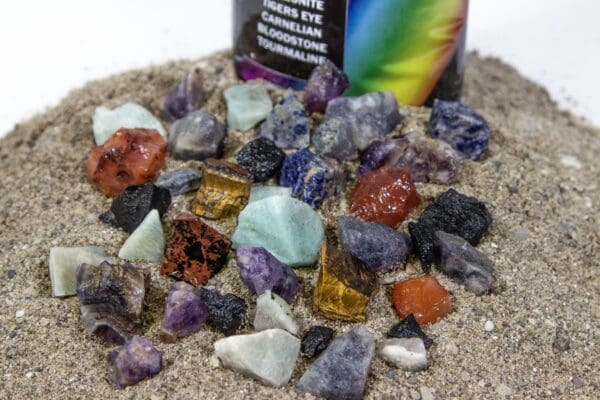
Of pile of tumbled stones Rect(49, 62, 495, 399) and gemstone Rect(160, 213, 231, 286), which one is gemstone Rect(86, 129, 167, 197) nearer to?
pile of tumbled stones Rect(49, 62, 495, 399)

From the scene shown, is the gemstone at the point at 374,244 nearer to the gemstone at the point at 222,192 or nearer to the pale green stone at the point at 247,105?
the gemstone at the point at 222,192

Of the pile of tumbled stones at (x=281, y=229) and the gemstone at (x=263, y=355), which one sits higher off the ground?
the pile of tumbled stones at (x=281, y=229)

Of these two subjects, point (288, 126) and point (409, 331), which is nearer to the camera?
point (409, 331)

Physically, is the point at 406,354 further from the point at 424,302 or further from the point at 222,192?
the point at 222,192

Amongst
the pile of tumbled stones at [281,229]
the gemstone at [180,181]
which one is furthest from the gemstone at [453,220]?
the gemstone at [180,181]

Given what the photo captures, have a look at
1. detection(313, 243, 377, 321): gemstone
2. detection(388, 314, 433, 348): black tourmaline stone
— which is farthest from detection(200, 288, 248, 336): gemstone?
detection(388, 314, 433, 348): black tourmaline stone

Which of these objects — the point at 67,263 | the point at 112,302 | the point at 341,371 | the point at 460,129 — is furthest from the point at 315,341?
the point at 460,129
